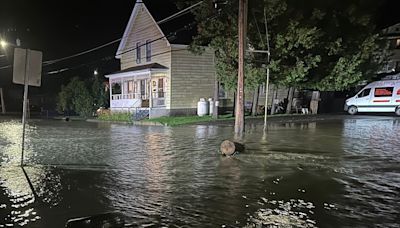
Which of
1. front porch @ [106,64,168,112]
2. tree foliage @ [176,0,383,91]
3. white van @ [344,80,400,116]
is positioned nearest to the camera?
tree foliage @ [176,0,383,91]

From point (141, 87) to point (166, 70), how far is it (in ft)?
17.1

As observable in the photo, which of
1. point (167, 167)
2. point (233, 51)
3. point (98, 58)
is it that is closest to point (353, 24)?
point (233, 51)

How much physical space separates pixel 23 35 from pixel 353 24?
39.2 metres

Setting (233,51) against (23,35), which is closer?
(233,51)

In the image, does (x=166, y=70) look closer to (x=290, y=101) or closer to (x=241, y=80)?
(x=290, y=101)

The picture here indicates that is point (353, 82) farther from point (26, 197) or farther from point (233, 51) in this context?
point (26, 197)

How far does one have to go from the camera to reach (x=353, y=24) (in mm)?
25516

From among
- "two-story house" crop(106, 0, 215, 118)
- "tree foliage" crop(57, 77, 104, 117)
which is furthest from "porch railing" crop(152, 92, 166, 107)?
"tree foliage" crop(57, 77, 104, 117)

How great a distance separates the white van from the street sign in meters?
24.7

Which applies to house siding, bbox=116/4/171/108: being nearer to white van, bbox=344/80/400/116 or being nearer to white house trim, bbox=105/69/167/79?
white house trim, bbox=105/69/167/79

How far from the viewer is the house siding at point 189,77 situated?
28.7 metres

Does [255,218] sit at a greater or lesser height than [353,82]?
lesser

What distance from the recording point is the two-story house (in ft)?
94.0

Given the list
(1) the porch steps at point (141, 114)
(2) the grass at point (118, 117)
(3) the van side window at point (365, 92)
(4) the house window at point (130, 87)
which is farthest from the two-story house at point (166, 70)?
(3) the van side window at point (365, 92)
